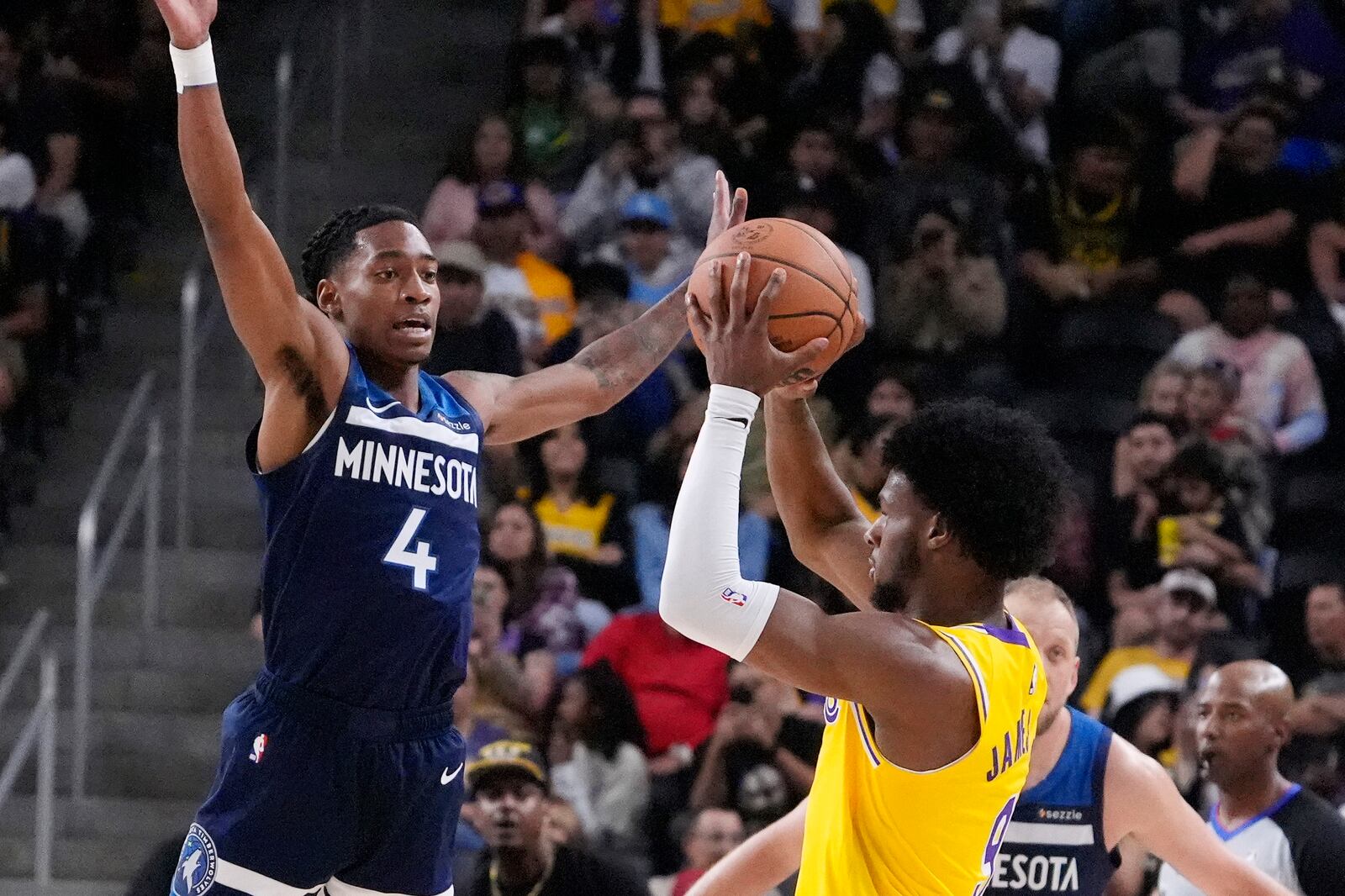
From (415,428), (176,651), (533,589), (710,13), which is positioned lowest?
(176,651)

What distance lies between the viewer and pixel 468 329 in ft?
28.9

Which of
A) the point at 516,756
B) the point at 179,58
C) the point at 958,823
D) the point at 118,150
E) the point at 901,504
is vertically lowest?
the point at 516,756

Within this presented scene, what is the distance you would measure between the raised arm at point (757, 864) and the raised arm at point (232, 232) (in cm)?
157

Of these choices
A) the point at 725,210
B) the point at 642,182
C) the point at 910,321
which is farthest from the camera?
the point at 642,182

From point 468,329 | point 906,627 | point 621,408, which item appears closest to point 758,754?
point 621,408

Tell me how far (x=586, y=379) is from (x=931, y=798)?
5.54ft

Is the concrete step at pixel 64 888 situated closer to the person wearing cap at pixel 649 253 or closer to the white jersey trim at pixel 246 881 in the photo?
the person wearing cap at pixel 649 253

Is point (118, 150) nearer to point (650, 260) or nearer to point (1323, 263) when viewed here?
point (650, 260)

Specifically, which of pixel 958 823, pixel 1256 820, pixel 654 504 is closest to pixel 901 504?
pixel 958 823

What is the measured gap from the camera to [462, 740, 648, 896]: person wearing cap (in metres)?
6.28

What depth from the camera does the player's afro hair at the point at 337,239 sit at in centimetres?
427

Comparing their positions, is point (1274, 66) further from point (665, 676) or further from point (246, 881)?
point (246, 881)

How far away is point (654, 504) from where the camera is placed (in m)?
8.61

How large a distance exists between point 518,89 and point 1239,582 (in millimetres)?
4783
